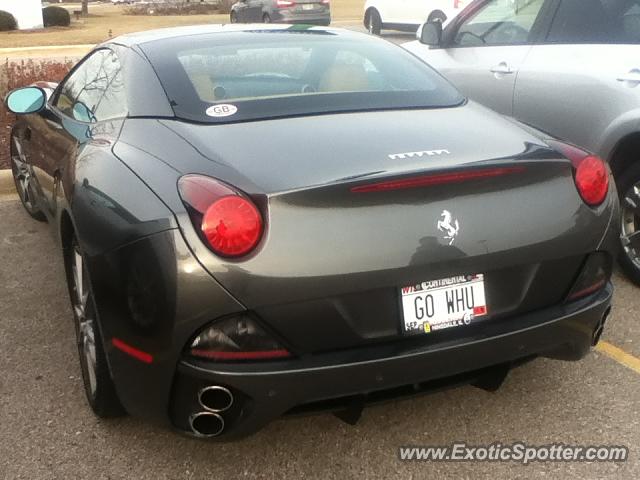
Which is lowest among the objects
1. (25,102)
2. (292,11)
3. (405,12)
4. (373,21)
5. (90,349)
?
(373,21)

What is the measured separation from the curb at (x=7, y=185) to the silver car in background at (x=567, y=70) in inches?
140

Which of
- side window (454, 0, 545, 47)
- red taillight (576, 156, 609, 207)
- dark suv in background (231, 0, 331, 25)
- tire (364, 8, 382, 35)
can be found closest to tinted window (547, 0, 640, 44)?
side window (454, 0, 545, 47)

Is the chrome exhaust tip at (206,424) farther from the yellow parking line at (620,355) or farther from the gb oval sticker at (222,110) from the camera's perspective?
the yellow parking line at (620,355)

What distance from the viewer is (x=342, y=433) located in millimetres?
2994

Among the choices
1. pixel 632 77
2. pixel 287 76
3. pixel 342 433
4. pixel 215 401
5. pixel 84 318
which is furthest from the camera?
pixel 632 77

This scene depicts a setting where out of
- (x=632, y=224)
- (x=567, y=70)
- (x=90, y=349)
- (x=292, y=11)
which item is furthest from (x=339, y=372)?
(x=292, y=11)

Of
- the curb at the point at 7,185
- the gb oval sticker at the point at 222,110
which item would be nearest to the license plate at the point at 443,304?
the gb oval sticker at the point at 222,110

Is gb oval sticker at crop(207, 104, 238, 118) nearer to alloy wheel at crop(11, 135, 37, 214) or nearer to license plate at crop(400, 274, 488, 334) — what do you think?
license plate at crop(400, 274, 488, 334)

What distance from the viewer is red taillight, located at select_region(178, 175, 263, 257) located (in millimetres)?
2328

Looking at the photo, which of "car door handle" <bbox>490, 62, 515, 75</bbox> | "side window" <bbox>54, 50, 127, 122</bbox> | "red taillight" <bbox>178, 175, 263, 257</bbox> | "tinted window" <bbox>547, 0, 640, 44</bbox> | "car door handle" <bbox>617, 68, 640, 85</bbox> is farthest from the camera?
"car door handle" <bbox>490, 62, 515, 75</bbox>

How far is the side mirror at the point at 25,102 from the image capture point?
14.3 feet

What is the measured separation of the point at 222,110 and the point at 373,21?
66.5ft

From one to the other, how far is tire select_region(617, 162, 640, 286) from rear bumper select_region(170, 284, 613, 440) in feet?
6.09

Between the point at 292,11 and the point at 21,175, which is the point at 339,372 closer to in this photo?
the point at 21,175
